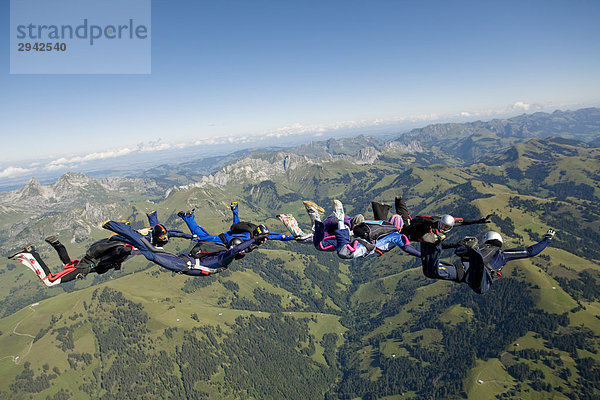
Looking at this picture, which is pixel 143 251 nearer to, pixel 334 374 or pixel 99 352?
pixel 334 374

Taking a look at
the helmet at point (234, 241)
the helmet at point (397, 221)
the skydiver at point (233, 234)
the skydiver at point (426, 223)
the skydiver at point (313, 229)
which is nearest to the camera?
the skydiver at point (426, 223)

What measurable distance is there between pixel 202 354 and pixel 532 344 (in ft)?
645

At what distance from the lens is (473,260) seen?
9164 millimetres

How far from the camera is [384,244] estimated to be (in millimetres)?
12117

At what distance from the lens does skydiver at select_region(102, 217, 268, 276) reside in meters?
9.68

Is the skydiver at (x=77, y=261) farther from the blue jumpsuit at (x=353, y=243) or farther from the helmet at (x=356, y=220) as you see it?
the helmet at (x=356, y=220)

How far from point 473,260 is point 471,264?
17 cm

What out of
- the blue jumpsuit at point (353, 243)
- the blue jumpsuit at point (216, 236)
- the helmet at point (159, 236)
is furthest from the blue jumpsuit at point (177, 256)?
the blue jumpsuit at point (353, 243)

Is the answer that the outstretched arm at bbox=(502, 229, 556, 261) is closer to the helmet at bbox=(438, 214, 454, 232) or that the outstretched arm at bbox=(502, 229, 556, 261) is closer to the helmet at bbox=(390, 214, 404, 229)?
the helmet at bbox=(438, 214, 454, 232)

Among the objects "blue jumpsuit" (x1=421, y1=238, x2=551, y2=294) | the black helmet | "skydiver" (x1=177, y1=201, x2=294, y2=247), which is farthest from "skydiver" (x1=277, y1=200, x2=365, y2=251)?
"blue jumpsuit" (x1=421, y1=238, x2=551, y2=294)

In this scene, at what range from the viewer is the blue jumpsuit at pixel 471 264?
9.15m

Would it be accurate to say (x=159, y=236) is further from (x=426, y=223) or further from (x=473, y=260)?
(x=473, y=260)

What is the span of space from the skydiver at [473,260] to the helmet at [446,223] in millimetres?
620

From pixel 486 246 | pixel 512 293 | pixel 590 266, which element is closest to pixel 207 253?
pixel 486 246
